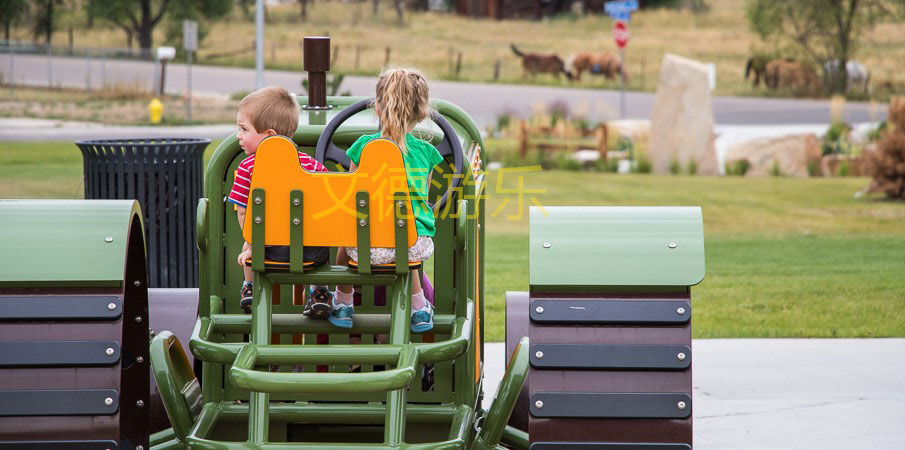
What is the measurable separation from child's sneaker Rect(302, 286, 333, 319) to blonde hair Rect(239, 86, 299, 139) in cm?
61

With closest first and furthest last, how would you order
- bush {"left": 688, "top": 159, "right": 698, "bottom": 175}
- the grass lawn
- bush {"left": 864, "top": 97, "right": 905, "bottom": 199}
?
the grass lawn, bush {"left": 864, "top": 97, "right": 905, "bottom": 199}, bush {"left": 688, "top": 159, "right": 698, "bottom": 175}

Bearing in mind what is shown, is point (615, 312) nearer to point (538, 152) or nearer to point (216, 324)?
point (216, 324)

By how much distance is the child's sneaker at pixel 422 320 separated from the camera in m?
4.03

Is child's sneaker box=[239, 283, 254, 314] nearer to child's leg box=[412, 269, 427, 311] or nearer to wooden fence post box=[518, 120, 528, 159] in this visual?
child's leg box=[412, 269, 427, 311]

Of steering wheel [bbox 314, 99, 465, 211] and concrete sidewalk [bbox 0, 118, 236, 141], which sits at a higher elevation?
steering wheel [bbox 314, 99, 465, 211]

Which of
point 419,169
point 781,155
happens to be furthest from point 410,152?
point 781,155

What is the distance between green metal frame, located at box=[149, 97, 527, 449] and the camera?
3545mm

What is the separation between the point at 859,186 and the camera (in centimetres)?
1680

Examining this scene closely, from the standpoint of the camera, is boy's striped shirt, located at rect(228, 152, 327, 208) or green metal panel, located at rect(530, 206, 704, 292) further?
boy's striped shirt, located at rect(228, 152, 327, 208)

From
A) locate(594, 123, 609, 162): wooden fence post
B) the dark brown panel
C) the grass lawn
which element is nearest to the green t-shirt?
the dark brown panel

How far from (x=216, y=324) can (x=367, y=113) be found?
1.14 meters

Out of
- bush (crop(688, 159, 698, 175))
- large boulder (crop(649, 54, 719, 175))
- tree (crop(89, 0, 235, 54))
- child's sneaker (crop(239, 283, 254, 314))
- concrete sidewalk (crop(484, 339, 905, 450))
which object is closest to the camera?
child's sneaker (crop(239, 283, 254, 314))

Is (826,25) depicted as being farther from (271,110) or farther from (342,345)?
(342,345)

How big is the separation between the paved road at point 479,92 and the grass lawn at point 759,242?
27.6 ft
